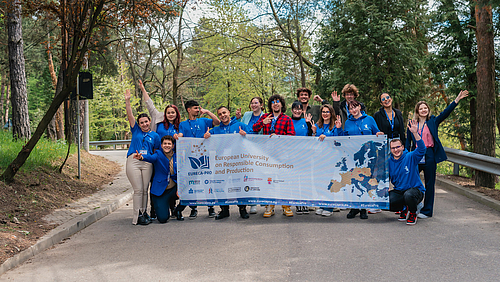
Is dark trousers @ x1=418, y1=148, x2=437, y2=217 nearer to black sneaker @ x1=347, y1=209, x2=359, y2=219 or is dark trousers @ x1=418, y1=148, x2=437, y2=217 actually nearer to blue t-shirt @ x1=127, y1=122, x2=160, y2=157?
black sneaker @ x1=347, y1=209, x2=359, y2=219

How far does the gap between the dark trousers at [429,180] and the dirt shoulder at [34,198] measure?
656 cm

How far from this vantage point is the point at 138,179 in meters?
Result: 7.97

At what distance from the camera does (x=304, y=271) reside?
16.3 ft

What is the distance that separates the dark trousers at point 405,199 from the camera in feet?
24.2

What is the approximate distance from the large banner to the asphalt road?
16.6 inches

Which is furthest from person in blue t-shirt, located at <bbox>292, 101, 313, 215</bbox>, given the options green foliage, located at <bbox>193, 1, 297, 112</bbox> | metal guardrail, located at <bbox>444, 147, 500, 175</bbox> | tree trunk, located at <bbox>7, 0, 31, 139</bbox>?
green foliage, located at <bbox>193, 1, 297, 112</bbox>

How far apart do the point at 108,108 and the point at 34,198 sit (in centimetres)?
4327

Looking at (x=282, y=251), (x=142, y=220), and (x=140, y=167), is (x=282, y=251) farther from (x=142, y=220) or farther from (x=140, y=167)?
(x=140, y=167)

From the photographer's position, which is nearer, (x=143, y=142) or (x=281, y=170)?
(x=143, y=142)

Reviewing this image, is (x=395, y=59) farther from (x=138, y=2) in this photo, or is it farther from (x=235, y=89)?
(x=235, y=89)

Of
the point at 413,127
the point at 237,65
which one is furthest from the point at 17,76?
the point at 237,65

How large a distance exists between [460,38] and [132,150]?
14247 mm

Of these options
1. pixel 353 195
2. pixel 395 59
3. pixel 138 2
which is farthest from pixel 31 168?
pixel 395 59

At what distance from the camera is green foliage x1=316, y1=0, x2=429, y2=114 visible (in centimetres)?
1653
